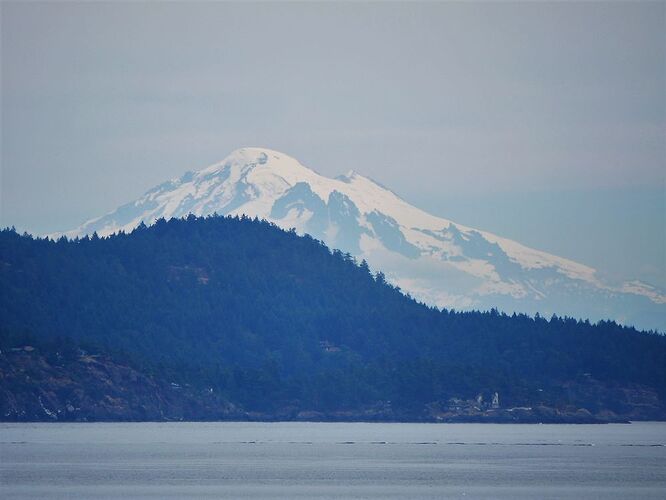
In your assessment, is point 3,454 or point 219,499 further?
point 3,454

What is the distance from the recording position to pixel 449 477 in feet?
541

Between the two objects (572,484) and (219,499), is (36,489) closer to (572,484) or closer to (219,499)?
(219,499)

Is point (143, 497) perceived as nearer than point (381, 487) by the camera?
Yes

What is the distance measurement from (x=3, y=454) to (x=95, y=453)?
38.0ft

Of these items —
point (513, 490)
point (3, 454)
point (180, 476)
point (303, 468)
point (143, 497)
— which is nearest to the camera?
point (143, 497)

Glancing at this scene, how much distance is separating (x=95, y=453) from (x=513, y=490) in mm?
65127

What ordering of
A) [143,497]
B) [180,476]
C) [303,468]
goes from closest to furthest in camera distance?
[143,497]
[180,476]
[303,468]

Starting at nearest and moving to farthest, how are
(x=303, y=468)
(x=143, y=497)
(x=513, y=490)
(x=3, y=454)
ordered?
(x=143, y=497)
(x=513, y=490)
(x=303, y=468)
(x=3, y=454)

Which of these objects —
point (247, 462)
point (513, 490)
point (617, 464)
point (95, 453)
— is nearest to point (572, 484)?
point (513, 490)

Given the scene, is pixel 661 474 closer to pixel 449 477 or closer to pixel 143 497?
pixel 449 477

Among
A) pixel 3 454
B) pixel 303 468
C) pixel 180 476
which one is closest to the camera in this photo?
pixel 180 476

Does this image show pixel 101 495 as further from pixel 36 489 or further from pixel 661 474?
pixel 661 474

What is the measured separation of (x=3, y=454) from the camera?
192m

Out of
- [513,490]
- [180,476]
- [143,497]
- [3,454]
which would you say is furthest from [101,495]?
[3,454]
